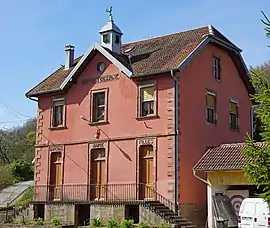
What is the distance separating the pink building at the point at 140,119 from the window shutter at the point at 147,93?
5cm

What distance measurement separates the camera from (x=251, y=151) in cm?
1867

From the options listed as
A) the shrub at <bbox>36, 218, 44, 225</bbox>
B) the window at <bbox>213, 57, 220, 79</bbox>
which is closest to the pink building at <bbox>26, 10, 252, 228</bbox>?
the window at <bbox>213, 57, 220, 79</bbox>

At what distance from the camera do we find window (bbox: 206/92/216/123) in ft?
101

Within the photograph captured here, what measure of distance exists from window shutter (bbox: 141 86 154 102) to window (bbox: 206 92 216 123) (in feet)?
11.2

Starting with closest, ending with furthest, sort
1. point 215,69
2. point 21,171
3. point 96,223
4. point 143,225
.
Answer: point 143,225 → point 96,223 → point 215,69 → point 21,171

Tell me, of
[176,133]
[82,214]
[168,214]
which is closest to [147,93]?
[176,133]

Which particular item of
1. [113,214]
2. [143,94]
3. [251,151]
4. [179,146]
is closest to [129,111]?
[143,94]

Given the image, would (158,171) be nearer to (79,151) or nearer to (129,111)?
(129,111)

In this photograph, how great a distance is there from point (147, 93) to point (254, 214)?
947cm

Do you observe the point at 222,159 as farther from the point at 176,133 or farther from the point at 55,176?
the point at 55,176

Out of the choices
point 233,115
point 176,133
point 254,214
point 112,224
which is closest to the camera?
point 254,214

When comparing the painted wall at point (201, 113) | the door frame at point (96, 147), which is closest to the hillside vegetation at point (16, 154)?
the door frame at point (96, 147)

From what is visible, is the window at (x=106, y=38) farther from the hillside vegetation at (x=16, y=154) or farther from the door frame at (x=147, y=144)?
the hillside vegetation at (x=16, y=154)

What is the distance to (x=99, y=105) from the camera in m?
31.9
